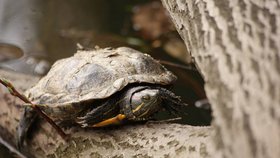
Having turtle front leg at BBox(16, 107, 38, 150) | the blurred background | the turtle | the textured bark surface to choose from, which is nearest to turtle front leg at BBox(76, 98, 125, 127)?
the turtle

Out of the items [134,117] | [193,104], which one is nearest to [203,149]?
[134,117]

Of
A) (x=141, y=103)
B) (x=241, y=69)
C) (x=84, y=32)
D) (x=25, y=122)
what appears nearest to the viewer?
(x=241, y=69)

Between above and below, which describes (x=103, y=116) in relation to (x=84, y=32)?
below

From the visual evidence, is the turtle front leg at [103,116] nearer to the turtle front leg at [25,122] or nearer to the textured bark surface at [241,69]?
the turtle front leg at [25,122]

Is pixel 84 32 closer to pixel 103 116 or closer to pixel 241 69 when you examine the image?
pixel 103 116

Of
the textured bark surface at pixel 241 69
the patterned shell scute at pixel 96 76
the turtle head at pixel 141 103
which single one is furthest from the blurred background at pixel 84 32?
the textured bark surface at pixel 241 69

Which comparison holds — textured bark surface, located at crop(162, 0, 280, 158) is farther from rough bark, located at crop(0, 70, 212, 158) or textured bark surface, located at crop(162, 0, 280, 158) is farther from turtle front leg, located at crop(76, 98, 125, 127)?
turtle front leg, located at crop(76, 98, 125, 127)

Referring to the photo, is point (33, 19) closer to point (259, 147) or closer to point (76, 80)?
point (76, 80)

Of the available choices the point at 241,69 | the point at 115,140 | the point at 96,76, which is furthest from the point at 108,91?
the point at 241,69
